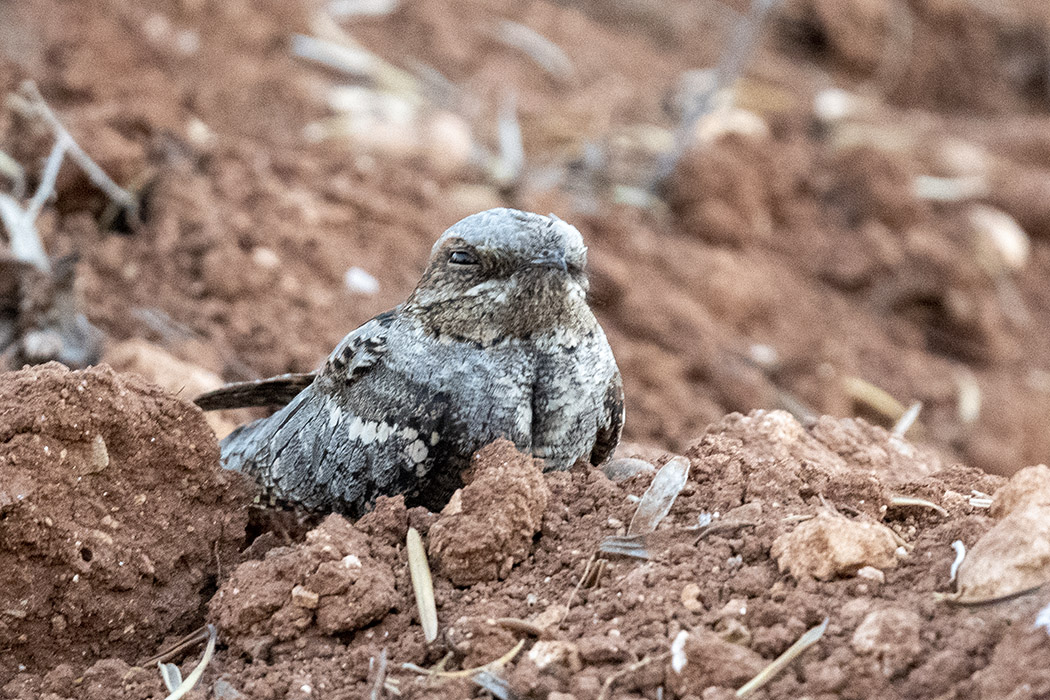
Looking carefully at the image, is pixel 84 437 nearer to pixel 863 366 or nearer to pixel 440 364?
pixel 440 364

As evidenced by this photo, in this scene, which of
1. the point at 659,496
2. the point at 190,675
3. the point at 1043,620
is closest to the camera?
the point at 1043,620

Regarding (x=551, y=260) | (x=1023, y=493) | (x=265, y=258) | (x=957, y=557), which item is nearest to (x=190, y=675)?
(x=551, y=260)

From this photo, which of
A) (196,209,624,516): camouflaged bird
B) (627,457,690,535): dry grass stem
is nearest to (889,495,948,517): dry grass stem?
(627,457,690,535): dry grass stem

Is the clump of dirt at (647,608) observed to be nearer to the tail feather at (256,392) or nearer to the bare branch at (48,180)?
the tail feather at (256,392)

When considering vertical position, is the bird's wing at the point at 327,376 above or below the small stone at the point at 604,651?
below

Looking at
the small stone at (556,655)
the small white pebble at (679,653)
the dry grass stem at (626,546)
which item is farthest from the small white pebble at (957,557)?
the small stone at (556,655)

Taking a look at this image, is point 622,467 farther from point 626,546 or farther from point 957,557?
point 957,557
